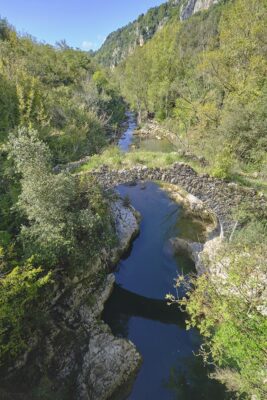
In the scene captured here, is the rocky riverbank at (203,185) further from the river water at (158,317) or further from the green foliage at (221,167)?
the river water at (158,317)

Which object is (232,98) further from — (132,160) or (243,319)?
(243,319)

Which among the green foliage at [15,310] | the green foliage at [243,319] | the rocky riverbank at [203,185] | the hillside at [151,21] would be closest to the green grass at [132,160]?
the rocky riverbank at [203,185]

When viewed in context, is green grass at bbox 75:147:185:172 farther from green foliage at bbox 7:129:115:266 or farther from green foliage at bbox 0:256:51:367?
green foliage at bbox 0:256:51:367

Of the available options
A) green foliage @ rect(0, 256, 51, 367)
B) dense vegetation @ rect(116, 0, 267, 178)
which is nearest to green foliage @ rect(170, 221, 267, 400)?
green foliage @ rect(0, 256, 51, 367)

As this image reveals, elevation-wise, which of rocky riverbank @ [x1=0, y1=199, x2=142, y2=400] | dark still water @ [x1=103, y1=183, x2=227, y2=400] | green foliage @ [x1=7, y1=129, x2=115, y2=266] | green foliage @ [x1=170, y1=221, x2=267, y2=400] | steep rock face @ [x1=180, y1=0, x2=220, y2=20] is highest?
steep rock face @ [x1=180, y1=0, x2=220, y2=20]

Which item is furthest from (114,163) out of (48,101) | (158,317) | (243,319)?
(48,101)

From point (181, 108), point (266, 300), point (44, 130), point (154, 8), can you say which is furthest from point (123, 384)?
point (154, 8)

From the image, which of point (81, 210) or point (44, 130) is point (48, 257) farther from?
point (44, 130)
